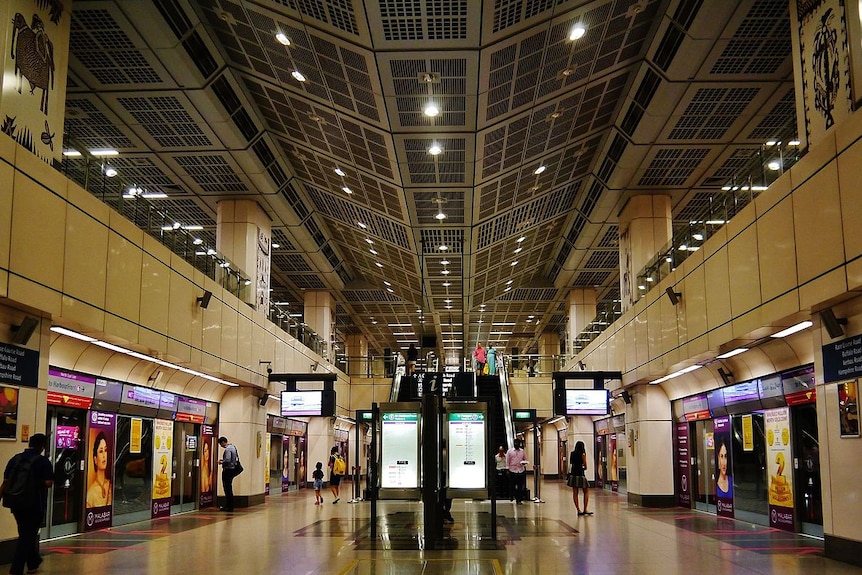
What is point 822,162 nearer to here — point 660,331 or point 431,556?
point 431,556

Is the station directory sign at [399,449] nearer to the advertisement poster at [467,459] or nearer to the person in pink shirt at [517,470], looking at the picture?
the advertisement poster at [467,459]

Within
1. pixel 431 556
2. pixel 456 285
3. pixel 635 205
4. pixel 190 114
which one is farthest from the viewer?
pixel 456 285

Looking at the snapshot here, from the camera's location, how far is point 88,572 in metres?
9.24

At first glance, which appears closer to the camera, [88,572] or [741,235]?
[88,572]

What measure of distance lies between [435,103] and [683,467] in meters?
10.9

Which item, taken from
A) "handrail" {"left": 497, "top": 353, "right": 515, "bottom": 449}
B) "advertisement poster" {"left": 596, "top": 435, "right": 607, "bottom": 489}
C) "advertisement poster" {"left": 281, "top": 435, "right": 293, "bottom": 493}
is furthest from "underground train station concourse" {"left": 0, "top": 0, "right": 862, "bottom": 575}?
"advertisement poster" {"left": 596, "top": 435, "right": 607, "bottom": 489}

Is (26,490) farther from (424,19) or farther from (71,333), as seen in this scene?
(424,19)

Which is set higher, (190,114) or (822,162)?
(190,114)

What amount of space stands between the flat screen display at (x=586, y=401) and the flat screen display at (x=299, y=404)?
21.8ft

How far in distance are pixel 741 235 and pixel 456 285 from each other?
56.6ft

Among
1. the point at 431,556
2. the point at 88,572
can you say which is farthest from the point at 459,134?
the point at 88,572

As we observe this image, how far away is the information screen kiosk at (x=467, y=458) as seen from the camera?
12.9m

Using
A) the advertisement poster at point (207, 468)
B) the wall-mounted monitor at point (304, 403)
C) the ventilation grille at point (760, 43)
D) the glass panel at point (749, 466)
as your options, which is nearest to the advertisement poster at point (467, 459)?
the glass panel at point (749, 466)

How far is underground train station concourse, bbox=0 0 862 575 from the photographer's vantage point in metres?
10.0
